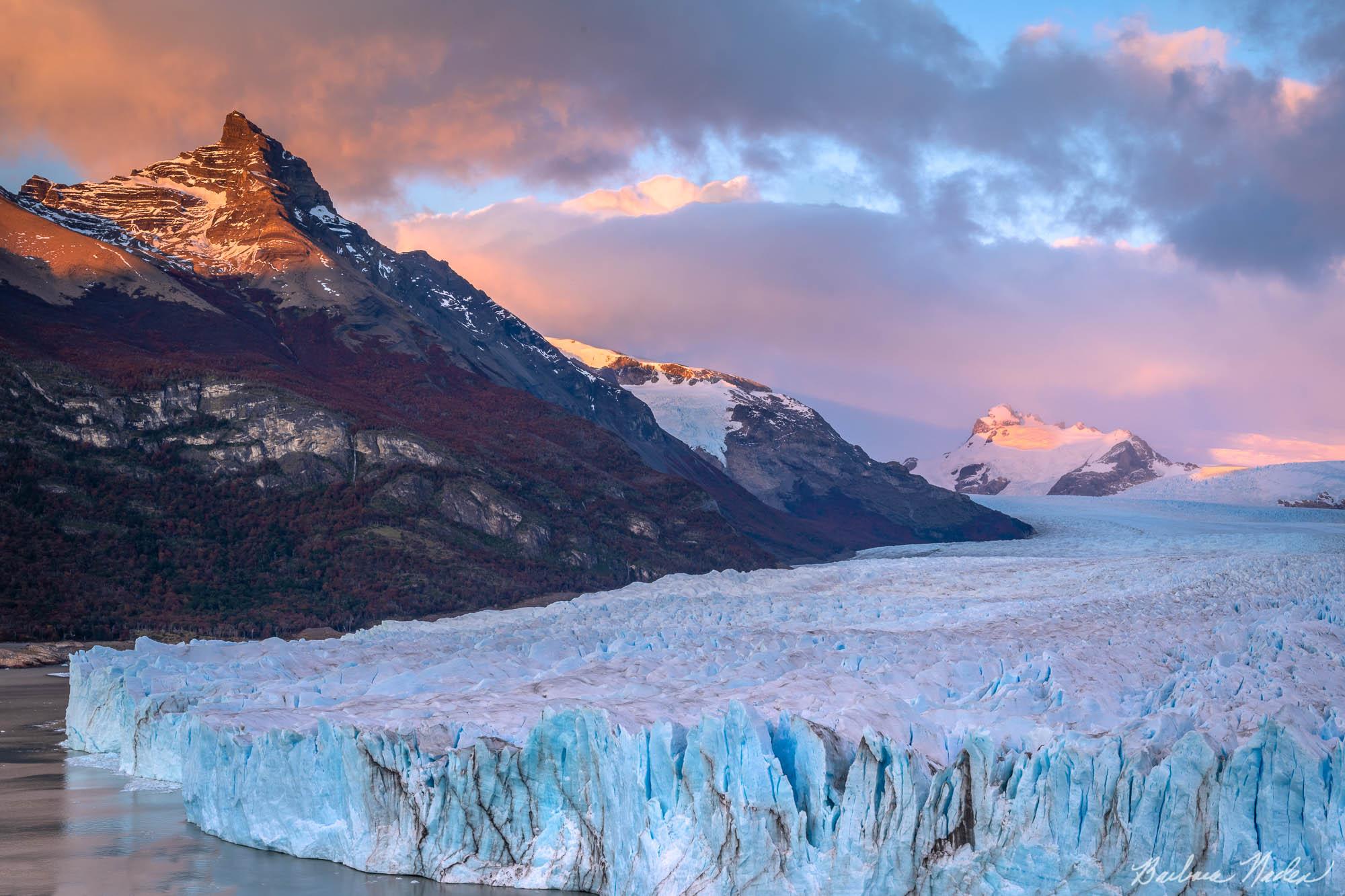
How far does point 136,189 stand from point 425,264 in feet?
97.7

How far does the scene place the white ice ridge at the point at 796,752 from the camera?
622 inches

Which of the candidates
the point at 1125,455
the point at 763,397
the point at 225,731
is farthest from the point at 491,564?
the point at 1125,455

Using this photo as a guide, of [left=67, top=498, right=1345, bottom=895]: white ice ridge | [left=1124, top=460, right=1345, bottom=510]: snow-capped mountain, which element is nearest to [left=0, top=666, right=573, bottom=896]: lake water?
[left=67, top=498, right=1345, bottom=895]: white ice ridge

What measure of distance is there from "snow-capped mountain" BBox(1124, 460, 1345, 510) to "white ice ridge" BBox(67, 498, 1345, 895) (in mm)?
76900

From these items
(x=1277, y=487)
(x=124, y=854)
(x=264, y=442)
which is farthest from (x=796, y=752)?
(x=1277, y=487)

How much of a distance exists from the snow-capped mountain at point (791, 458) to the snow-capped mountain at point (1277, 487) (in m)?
20.3

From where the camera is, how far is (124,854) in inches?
839

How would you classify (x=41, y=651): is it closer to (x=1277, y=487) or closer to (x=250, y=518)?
(x=250, y=518)

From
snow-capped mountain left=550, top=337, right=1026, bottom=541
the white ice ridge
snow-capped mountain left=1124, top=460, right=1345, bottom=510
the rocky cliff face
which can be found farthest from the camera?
snow-capped mountain left=550, top=337, right=1026, bottom=541

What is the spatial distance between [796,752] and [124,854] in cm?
1211

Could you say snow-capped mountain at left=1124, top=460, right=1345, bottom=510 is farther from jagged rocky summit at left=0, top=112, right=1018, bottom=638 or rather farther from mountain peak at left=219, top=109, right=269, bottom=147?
mountain peak at left=219, top=109, right=269, bottom=147

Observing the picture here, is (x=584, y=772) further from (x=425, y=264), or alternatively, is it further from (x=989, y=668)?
(x=425, y=264)

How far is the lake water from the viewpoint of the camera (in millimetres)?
19250

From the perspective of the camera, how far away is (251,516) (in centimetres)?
6756
